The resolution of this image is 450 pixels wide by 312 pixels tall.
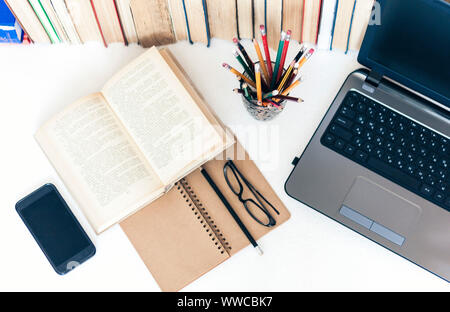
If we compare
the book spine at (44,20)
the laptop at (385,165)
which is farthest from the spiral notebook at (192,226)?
the book spine at (44,20)

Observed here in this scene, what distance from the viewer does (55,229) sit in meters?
0.85

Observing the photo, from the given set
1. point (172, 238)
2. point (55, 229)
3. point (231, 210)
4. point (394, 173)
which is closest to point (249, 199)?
point (231, 210)

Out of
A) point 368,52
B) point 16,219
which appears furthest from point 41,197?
point 368,52

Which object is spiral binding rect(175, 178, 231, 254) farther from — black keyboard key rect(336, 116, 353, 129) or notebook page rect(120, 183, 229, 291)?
black keyboard key rect(336, 116, 353, 129)

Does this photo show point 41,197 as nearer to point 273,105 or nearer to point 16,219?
point 16,219

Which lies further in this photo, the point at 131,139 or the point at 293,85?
the point at 131,139

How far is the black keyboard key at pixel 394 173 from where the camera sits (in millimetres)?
799

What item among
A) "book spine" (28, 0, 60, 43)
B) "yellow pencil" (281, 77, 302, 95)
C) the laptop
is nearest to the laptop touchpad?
the laptop

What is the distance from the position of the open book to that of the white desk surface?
8cm

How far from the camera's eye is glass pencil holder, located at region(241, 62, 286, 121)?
0.75 m

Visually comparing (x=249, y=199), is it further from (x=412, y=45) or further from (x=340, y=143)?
(x=412, y=45)

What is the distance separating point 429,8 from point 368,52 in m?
0.13

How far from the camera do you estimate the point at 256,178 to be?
85cm

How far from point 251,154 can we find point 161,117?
196mm
